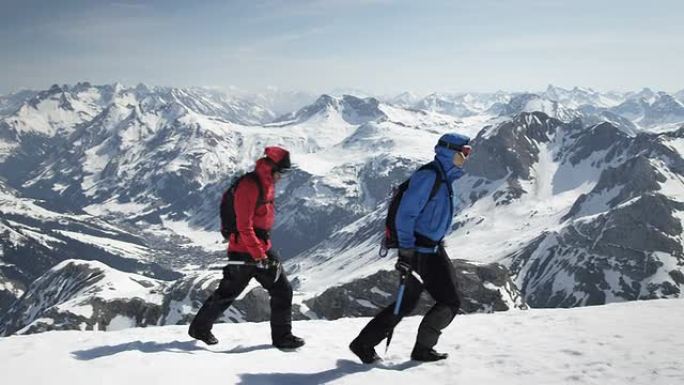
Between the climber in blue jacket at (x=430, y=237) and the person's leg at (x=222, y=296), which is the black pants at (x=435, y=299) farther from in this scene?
the person's leg at (x=222, y=296)

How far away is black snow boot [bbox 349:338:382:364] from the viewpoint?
12234mm

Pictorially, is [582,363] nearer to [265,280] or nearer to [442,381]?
[442,381]

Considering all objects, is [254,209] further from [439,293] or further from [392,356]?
[392,356]

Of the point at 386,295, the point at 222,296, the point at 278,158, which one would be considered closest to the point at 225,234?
the point at 222,296

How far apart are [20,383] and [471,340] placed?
9.73 m

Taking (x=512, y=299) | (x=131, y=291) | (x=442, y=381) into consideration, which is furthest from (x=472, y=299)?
(x=442, y=381)

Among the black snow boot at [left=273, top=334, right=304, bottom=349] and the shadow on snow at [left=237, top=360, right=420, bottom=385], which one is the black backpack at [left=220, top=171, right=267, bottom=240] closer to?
the black snow boot at [left=273, top=334, right=304, bottom=349]

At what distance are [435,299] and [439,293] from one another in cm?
17

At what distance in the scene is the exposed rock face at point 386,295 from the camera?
122 meters

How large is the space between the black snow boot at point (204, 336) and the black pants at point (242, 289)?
0.09m

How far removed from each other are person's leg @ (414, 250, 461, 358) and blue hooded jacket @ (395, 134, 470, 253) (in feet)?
1.20

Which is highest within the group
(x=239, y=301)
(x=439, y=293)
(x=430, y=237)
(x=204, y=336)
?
(x=430, y=237)

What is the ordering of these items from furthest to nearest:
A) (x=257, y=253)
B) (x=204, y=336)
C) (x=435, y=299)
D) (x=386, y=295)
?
(x=386, y=295)
(x=204, y=336)
(x=257, y=253)
(x=435, y=299)

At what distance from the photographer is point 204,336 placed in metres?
14.0
